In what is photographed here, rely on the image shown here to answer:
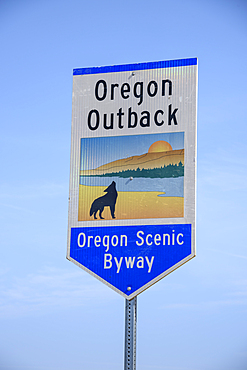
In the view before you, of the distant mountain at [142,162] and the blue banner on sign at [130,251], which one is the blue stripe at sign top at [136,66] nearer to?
the distant mountain at [142,162]

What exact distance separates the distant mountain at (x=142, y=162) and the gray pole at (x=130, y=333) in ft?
6.98

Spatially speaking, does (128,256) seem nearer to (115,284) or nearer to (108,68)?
(115,284)

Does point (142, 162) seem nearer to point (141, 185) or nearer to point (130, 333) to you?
point (141, 185)

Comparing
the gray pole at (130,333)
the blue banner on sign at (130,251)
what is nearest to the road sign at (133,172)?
the blue banner on sign at (130,251)

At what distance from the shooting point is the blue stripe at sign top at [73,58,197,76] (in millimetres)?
9336

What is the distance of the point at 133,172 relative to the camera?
9.26 meters

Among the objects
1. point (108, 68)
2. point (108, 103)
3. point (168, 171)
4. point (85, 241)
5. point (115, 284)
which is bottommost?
point (115, 284)

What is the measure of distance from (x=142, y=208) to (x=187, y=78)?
2.26 m

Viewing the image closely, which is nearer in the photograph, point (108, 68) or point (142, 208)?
point (142, 208)

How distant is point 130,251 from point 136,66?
3.13 metres

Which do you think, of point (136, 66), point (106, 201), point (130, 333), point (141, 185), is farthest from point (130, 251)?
point (136, 66)

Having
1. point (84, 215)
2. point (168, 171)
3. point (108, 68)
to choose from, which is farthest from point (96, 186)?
point (108, 68)

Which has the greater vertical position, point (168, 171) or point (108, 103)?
point (108, 103)

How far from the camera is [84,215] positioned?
9312 millimetres
